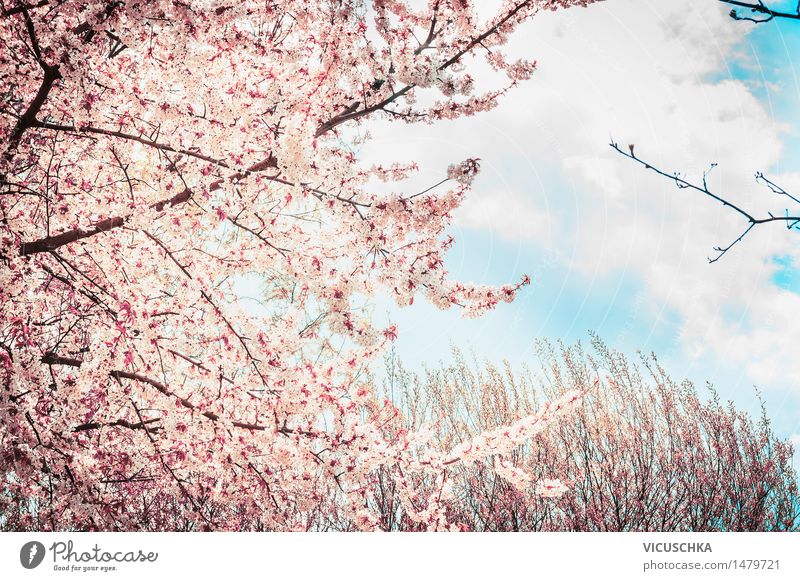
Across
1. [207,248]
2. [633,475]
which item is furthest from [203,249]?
[633,475]

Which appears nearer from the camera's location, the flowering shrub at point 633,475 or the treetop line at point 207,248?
the treetop line at point 207,248

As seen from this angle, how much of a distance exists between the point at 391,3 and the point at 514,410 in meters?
3.32

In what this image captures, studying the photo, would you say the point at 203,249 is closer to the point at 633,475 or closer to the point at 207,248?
the point at 207,248

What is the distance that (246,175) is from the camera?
2.07 metres

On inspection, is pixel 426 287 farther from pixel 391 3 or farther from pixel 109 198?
pixel 109 198

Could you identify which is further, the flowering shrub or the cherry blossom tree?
the flowering shrub

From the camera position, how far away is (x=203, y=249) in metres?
2.92

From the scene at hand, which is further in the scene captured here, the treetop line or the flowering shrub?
the flowering shrub

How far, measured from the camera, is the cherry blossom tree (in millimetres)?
1932

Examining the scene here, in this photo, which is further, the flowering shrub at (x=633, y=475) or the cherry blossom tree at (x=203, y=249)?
the flowering shrub at (x=633, y=475)

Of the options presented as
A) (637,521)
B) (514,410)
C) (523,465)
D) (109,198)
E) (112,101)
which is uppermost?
(112,101)

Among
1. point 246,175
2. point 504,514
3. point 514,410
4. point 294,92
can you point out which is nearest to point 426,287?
point 246,175

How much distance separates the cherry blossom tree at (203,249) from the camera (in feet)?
6.34
